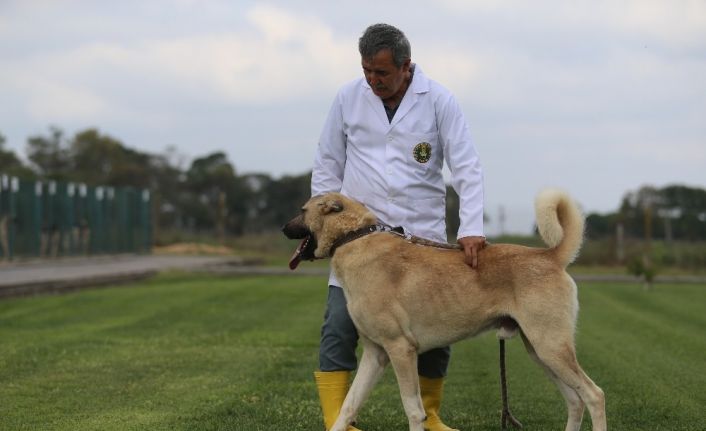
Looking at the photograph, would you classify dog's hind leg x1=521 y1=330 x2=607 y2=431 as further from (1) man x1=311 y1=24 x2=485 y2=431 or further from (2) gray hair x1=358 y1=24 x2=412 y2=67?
(2) gray hair x1=358 y1=24 x2=412 y2=67

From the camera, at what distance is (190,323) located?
16.0m

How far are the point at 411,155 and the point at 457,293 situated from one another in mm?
1109

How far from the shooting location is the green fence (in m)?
28.8

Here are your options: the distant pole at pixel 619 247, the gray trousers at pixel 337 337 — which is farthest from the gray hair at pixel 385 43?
the distant pole at pixel 619 247

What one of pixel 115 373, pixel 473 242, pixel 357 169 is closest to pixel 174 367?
pixel 115 373

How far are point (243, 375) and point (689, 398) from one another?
4.29 meters

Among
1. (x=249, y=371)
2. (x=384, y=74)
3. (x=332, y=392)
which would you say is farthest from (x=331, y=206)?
(x=249, y=371)

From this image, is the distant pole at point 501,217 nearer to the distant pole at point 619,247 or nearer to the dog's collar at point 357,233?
the distant pole at point 619,247

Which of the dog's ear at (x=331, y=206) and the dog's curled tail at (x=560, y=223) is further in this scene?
the dog's ear at (x=331, y=206)

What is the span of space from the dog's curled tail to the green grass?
1745 millimetres

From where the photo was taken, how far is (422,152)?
6816 millimetres

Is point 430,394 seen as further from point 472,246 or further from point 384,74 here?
point 384,74

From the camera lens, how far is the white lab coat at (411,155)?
675 centimetres

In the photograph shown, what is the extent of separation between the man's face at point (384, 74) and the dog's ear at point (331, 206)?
2.62ft
